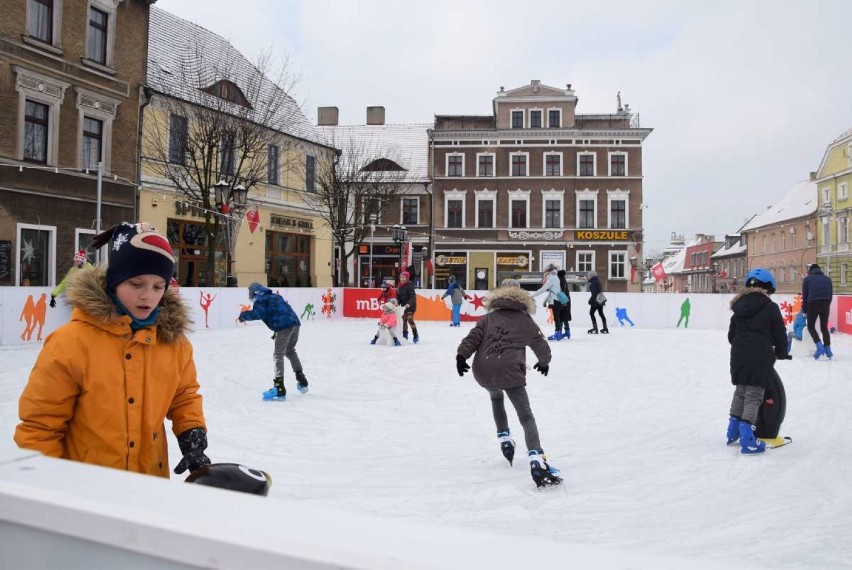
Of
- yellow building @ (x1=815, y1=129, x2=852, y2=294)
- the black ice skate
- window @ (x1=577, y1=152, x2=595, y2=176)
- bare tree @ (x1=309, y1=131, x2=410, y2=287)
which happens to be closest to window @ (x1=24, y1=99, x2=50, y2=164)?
bare tree @ (x1=309, y1=131, x2=410, y2=287)

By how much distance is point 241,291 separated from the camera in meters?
19.7

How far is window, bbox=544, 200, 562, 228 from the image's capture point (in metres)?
40.3

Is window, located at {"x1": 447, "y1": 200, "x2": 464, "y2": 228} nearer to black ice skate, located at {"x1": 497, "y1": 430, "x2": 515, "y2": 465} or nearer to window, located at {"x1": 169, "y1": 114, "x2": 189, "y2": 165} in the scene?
window, located at {"x1": 169, "y1": 114, "x2": 189, "y2": 165}

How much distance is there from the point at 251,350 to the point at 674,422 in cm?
881

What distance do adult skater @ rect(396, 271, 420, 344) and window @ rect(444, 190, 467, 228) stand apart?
24.7 metres

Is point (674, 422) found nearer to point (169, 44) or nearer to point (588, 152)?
point (169, 44)

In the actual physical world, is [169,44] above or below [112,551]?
above

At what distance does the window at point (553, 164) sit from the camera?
40344 millimetres

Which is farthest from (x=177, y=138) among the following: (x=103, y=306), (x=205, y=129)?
(x=103, y=306)

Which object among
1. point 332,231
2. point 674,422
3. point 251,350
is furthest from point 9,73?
point 674,422

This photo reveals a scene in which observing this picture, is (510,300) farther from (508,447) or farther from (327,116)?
(327,116)

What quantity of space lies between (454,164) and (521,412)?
3737 centimetres

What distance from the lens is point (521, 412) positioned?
5.17 meters

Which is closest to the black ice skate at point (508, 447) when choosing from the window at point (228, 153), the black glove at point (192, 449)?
the black glove at point (192, 449)
